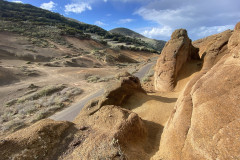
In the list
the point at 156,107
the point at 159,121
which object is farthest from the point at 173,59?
the point at 159,121

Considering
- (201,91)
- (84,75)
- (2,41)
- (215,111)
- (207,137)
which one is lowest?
(84,75)

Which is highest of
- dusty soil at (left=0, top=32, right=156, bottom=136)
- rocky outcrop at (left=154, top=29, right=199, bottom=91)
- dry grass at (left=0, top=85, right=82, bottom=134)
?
rocky outcrop at (left=154, top=29, right=199, bottom=91)

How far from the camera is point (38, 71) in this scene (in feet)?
74.7

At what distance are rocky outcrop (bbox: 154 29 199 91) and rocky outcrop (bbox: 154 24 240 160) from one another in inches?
263

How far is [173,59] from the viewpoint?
11.1m

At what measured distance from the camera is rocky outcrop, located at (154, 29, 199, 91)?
11.1 metres

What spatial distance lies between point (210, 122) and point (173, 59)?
8553mm

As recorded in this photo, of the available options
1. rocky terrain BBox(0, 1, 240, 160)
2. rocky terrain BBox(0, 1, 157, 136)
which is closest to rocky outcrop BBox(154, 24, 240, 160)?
rocky terrain BBox(0, 1, 240, 160)

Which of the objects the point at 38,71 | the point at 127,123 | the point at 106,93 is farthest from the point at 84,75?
the point at 127,123

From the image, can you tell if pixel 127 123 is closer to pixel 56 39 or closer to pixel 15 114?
pixel 15 114

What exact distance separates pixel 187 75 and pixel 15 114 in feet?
50.4

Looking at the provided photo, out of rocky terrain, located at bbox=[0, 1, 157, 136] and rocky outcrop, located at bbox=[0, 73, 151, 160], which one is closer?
rocky outcrop, located at bbox=[0, 73, 151, 160]

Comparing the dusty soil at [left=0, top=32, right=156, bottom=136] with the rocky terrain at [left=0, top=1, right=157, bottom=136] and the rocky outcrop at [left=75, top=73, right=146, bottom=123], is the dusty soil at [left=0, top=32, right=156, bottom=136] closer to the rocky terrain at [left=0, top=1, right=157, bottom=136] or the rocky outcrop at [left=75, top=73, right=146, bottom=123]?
the rocky terrain at [left=0, top=1, right=157, bottom=136]

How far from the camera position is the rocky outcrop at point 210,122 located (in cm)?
300
